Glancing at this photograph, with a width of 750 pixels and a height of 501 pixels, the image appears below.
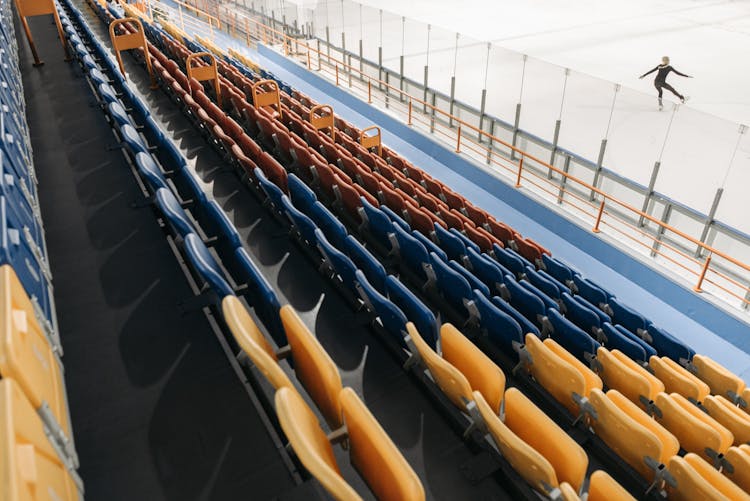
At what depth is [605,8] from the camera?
2014 centimetres

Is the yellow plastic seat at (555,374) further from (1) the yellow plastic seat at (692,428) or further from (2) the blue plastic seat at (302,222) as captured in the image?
(2) the blue plastic seat at (302,222)

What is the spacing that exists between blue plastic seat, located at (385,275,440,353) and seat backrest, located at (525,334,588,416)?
0.53m

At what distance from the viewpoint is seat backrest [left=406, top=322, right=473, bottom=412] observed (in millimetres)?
2146

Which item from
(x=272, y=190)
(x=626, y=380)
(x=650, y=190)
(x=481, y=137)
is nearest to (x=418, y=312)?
(x=626, y=380)

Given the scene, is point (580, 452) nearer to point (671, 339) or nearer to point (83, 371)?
point (83, 371)

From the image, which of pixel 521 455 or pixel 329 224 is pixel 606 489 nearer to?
pixel 521 455

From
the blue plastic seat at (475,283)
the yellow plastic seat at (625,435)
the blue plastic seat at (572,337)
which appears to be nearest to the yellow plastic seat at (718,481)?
the yellow plastic seat at (625,435)

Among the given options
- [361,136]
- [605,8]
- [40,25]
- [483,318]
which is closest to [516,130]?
[361,136]

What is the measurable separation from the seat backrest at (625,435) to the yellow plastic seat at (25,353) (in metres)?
2.26

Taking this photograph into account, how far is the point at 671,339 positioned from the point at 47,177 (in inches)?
202

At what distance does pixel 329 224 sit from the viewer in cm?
357

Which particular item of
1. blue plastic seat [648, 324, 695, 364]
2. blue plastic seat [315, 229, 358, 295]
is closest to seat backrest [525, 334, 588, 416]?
blue plastic seat [315, 229, 358, 295]

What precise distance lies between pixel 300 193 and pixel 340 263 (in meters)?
1.17

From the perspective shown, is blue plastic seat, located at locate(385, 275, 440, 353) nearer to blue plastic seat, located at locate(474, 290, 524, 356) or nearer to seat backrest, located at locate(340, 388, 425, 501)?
blue plastic seat, located at locate(474, 290, 524, 356)
